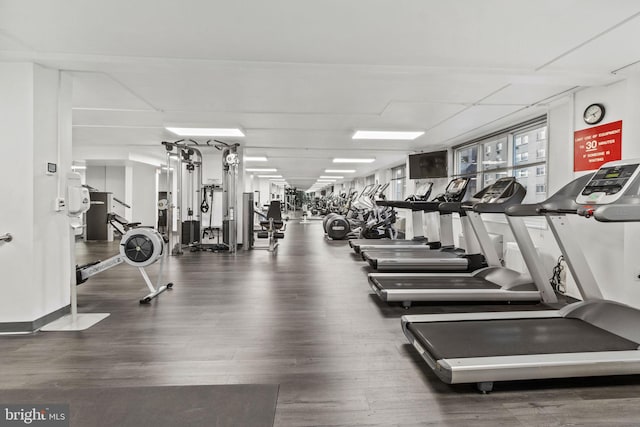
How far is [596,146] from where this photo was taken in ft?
12.3

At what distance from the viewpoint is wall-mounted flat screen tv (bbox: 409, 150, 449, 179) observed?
25.4 feet

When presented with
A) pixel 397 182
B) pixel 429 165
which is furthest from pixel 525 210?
pixel 397 182

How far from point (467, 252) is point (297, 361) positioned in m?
3.56

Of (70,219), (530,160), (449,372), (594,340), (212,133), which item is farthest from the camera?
(212,133)

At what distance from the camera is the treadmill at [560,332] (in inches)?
82.3

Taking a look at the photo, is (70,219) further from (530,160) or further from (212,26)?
(530,160)

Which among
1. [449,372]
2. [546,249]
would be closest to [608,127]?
[546,249]

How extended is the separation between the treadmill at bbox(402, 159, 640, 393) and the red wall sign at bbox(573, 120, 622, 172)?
1.01 m

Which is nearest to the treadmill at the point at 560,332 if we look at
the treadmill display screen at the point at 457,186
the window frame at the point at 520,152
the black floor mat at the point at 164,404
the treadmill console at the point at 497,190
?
the treadmill console at the point at 497,190

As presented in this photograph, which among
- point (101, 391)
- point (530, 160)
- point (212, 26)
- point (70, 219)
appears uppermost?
point (212, 26)

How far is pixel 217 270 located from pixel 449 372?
4347 millimetres

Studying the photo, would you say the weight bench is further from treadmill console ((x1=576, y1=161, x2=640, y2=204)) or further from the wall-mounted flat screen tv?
treadmill console ((x1=576, y1=161, x2=640, y2=204))

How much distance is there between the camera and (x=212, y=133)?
6473mm

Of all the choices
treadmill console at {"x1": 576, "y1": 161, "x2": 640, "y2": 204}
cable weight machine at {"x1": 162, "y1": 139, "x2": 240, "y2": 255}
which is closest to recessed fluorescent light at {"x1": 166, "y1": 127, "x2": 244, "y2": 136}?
cable weight machine at {"x1": 162, "y1": 139, "x2": 240, "y2": 255}
